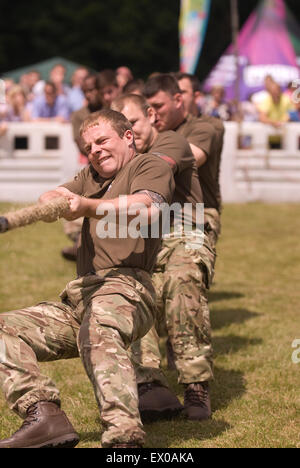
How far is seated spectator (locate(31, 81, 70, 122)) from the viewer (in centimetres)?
1665

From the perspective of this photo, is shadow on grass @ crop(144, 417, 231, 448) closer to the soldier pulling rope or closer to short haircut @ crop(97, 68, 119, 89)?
the soldier pulling rope

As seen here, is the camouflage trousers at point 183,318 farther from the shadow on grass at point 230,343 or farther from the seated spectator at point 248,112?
the seated spectator at point 248,112

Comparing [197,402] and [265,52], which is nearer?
[197,402]

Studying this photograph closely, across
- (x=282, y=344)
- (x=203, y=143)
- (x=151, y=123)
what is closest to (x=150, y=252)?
(x=151, y=123)

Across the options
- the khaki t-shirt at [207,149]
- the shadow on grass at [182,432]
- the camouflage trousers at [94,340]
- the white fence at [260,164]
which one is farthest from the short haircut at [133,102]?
the white fence at [260,164]

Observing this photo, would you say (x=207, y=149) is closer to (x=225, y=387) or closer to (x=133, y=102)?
(x=133, y=102)

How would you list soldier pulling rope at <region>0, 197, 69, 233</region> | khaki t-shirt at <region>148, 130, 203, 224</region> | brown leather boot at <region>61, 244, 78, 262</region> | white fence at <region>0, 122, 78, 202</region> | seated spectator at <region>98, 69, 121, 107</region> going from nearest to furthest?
soldier pulling rope at <region>0, 197, 69, 233</region>, khaki t-shirt at <region>148, 130, 203, 224</region>, seated spectator at <region>98, 69, 121, 107</region>, brown leather boot at <region>61, 244, 78, 262</region>, white fence at <region>0, 122, 78, 202</region>

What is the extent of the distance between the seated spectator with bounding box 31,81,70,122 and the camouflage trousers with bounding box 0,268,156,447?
1195 centimetres

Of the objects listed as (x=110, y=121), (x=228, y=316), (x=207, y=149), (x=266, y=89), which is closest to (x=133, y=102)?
(x=207, y=149)

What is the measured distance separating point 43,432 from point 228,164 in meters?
11.3

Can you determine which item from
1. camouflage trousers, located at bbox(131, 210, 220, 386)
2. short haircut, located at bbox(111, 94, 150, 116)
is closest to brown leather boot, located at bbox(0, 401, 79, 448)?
camouflage trousers, located at bbox(131, 210, 220, 386)

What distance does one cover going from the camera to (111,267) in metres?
4.91

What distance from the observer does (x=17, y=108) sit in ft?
56.2
